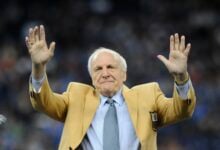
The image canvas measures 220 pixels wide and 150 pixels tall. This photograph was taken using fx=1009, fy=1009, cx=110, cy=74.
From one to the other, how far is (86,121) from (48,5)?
12.1 m

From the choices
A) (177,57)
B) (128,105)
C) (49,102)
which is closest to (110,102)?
(128,105)

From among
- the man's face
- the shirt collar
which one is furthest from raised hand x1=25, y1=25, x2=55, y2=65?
the shirt collar

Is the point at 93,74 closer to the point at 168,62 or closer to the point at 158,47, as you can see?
the point at 168,62

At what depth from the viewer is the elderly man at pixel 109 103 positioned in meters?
6.82

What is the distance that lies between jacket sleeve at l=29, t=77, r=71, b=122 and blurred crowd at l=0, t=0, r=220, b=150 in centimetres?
501

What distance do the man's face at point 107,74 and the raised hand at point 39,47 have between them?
1.35 feet

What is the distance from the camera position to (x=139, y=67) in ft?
50.9

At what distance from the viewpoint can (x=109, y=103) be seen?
7.10 m

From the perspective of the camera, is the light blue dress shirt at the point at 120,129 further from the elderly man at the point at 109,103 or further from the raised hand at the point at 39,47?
the raised hand at the point at 39,47

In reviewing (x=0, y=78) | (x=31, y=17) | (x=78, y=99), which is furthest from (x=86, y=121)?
(x=31, y=17)

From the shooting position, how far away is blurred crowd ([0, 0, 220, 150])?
44.3ft

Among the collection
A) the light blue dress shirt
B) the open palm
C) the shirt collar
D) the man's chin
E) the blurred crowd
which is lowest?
the light blue dress shirt

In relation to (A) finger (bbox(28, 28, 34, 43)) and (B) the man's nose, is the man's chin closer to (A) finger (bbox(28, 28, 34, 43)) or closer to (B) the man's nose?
(B) the man's nose

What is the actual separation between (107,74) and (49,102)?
0.45 meters
